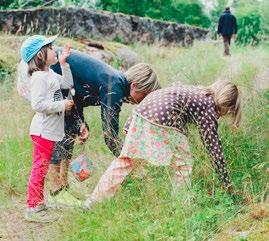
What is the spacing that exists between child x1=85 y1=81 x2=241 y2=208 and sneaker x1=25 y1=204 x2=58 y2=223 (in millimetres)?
364

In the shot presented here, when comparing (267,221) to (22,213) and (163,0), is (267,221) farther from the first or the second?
(163,0)

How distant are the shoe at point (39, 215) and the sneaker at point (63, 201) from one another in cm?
8

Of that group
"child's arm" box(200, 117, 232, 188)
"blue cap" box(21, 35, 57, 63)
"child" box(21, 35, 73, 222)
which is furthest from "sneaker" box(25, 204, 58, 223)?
"child's arm" box(200, 117, 232, 188)

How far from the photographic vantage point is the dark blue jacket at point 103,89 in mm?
5047

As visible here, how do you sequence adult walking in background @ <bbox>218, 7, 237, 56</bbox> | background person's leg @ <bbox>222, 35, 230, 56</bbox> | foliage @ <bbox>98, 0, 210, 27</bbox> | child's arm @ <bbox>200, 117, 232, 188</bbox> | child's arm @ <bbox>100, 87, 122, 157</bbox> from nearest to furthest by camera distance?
child's arm @ <bbox>200, 117, 232, 188</bbox>
child's arm @ <bbox>100, 87, 122, 157</bbox>
background person's leg @ <bbox>222, 35, 230, 56</bbox>
adult walking in background @ <bbox>218, 7, 237, 56</bbox>
foliage @ <bbox>98, 0, 210, 27</bbox>

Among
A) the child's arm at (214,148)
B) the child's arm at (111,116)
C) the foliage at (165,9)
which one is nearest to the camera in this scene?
the child's arm at (214,148)

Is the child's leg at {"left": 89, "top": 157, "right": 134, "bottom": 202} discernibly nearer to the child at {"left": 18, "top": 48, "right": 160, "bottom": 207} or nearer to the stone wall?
the child at {"left": 18, "top": 48, "right": 160, "bottom": 207}

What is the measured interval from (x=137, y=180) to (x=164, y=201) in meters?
0.50

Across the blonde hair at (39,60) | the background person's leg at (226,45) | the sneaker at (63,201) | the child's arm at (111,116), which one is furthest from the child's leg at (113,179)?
the background person's leg at (226,45)

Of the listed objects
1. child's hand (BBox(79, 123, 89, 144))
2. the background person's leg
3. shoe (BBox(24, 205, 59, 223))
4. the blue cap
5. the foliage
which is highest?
the blue cap

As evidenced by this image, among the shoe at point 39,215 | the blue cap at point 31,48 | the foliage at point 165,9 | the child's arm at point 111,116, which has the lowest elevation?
the foliage at point 165,9

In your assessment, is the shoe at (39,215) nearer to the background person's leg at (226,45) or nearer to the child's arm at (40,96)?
the child's arm at (40,96)

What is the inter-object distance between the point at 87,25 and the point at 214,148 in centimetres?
1150

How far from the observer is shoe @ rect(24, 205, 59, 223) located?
4797 mm
